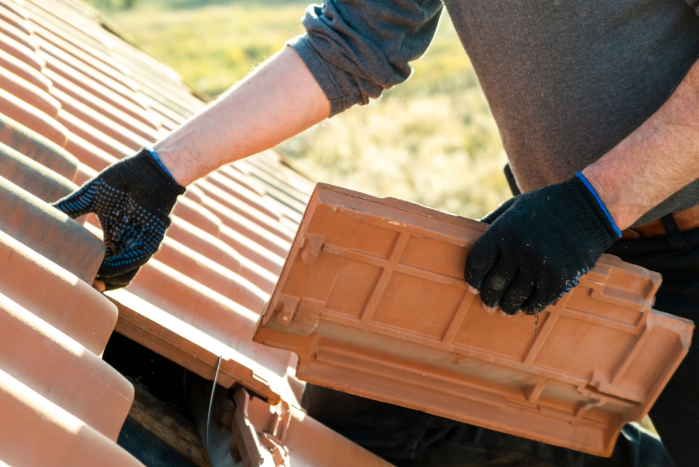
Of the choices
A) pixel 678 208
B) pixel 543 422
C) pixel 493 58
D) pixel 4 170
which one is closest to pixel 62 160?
pixel 4 170

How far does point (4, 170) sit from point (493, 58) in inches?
52.5

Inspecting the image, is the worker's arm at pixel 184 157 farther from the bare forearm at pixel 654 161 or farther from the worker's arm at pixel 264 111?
the bare forearm at pixel 654 161

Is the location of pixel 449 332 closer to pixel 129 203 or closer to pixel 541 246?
pixel 541 246

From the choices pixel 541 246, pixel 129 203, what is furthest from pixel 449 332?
pixel 129 203

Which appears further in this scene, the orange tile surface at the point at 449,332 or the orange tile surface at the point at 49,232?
the orange tile surface at the point at 449,332

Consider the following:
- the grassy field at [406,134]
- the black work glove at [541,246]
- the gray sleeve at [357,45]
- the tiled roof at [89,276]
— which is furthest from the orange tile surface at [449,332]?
the grassy field at [406,134]

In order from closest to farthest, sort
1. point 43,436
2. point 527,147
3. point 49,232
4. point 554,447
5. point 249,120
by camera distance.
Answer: point 43,436
point 49,232
point 249,120
point 527,147
point 554,447

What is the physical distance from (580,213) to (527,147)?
0.49 meters

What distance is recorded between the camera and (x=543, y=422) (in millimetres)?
1848

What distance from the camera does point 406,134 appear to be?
15.0 m

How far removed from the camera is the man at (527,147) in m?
1.50

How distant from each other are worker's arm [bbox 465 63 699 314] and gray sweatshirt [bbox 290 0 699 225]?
9.6 inches

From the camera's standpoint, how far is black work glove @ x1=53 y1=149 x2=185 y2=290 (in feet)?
5.30

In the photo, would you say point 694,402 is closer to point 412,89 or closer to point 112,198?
point 112,198
